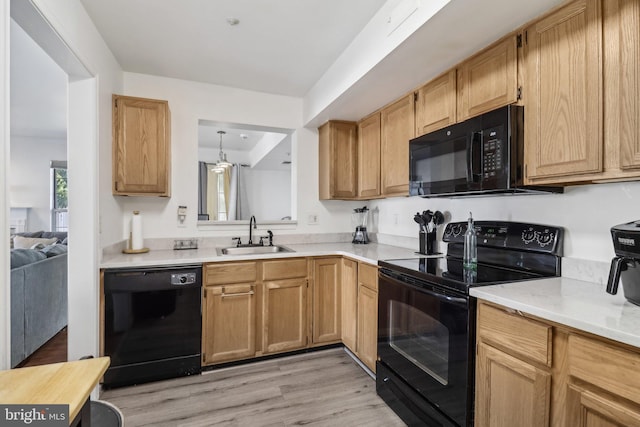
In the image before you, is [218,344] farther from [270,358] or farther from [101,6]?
[101,6]

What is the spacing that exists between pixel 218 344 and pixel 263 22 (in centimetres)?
234

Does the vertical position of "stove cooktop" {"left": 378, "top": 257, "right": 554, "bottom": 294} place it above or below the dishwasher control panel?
above

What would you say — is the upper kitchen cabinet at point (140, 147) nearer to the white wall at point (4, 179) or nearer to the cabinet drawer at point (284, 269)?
the cabinet drawer at point (284, 269)

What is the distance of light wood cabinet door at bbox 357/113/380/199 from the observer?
2832 mm

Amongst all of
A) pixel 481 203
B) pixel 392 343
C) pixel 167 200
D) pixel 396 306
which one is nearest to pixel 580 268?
pixel 481 203

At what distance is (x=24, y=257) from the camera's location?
2.69 meters

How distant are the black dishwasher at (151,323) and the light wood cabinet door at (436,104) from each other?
1963mm

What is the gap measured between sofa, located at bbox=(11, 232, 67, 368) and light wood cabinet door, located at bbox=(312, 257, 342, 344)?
7.63ft

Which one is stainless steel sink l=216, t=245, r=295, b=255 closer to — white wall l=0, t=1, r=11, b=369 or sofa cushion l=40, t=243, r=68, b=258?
sofa cushion l=40, t=243, r=68, b=258

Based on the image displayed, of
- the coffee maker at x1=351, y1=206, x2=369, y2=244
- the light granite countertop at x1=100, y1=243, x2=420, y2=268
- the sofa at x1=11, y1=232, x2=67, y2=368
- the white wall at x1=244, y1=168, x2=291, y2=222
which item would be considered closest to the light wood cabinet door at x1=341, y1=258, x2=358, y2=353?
the light granite countertop at x1=100, y1=243, x2=420, y2=268

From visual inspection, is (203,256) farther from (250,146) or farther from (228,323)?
(250,146)

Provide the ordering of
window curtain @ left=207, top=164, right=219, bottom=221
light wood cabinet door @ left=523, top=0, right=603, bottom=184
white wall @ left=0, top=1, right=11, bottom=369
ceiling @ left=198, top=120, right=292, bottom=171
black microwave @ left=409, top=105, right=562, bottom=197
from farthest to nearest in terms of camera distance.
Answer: window curtain @ left=207, top=164, right=219, bottom=221
ceiling @ left=198, top=120, right=292, bottom=171
black microwave @ left=409, top=105, right=562, bottom=197
light wood cabinet door @ left=523, top=0, right=603, bottom=184
white wall @ left=0, top=1, right=11, bottom=369

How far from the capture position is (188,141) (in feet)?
9.69

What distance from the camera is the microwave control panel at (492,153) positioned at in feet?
5.19
